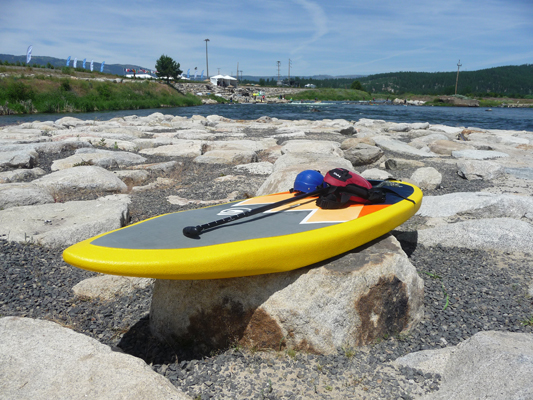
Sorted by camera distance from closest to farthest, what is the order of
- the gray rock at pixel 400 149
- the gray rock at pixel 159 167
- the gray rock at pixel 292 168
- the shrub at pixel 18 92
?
1. the gray rock at pixel 292 168
2. the gray rock at pixel 159 167
3. the gray rock at pixel 400 149
4. the shrub at pixel 18 92

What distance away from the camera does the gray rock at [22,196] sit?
4441mm

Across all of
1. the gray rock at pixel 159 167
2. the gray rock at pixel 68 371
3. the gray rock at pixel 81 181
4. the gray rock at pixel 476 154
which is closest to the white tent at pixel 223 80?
the gray rock at pixel 476 154

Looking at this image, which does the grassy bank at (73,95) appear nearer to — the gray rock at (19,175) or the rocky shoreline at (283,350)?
the gray rock at (19,175)

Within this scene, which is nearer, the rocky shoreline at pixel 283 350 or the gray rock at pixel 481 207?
the rocky shoreline at pixel 283 350

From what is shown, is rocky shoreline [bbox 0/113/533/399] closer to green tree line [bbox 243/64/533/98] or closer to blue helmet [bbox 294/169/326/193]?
blue helmet [bbox 294/169/326/193]

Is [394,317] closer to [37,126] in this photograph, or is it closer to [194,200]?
[194,200]

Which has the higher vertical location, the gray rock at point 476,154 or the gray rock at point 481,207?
the gray rock at point 476,154

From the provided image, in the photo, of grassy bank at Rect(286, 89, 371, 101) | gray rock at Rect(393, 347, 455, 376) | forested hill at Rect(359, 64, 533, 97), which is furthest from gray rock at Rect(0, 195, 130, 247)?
Answer: forested hill at Rect(359, 64, 533, 97)

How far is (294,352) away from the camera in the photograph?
7.33 ft

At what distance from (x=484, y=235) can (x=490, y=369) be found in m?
2.39

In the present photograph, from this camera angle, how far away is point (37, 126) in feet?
43.4

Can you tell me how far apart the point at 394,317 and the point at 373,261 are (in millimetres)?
406

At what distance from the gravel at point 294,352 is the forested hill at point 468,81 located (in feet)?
341

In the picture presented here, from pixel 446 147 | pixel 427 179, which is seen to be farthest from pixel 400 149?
pixel 427 179
